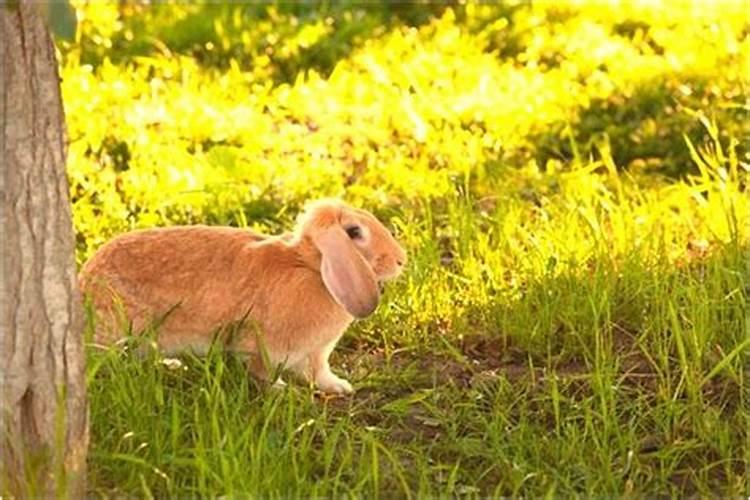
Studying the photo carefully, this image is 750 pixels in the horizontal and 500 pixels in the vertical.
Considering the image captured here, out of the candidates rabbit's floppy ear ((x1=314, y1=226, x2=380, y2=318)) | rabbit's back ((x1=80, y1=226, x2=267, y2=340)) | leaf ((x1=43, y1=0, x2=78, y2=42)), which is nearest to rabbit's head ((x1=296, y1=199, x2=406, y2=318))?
rabbit's floppy ear ((x1=314, y1=226, x2=380, y2=318))

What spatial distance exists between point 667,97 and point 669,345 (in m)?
2.85

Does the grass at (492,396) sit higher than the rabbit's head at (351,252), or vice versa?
the rabbit's head at (351,252)

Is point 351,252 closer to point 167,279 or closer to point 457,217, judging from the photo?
point 167,279

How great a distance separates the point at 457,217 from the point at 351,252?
4.61ft

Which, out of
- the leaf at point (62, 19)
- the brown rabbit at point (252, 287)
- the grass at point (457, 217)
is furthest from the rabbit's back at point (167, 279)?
the leaf at point (62, 19)

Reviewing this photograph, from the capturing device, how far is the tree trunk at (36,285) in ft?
12.2

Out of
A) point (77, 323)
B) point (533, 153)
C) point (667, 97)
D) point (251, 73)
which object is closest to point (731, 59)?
point (667, 97)

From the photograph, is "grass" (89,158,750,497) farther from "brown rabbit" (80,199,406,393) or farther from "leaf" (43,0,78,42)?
"leaf" (43,0,78,42)

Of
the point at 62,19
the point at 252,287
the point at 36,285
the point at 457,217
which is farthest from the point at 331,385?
the point at 62,19

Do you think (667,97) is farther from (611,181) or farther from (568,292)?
(568,292)

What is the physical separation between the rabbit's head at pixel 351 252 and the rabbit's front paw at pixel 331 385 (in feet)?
0.94

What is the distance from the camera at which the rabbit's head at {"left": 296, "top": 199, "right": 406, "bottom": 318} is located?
449 centimetres

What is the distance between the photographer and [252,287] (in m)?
4.63

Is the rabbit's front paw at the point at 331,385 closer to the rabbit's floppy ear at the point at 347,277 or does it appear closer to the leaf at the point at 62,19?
the rabbit's floppy ear at the point at 347,277
